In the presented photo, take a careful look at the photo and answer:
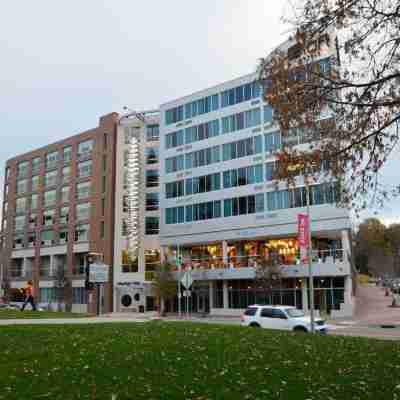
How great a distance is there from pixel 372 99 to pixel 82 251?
6297cm

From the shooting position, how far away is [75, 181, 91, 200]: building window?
235 feet

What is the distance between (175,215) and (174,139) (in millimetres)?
9009

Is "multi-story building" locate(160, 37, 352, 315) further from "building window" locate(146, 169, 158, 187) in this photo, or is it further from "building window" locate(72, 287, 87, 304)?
"building window" locate(72, 287, 87, 304)

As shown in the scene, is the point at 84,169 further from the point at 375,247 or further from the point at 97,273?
the point at 375,247

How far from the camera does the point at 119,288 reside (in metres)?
65.2

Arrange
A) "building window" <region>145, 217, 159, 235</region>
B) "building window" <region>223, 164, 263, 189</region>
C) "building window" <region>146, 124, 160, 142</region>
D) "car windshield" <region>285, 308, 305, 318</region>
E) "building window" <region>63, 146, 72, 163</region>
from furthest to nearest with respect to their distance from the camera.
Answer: "building window" <region>63, 146, 72, 163</region>
"building window" <region>146, 124, 160, 142</region>
"building window" <region>145, 217, 159, 235</region>
"building window" <region>223, 164, 263, 189</region>
"car windshield" <region>285, 308, 305, 318</region>

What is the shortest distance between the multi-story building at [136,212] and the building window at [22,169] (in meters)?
23.4

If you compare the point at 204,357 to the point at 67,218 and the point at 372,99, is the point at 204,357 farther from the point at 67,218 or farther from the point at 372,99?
the point at 67,218

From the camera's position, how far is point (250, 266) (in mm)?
51719

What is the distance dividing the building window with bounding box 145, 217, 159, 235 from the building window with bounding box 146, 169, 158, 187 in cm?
448

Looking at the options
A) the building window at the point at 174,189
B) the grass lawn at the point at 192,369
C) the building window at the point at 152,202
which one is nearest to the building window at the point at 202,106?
the building window at the point at 174,189

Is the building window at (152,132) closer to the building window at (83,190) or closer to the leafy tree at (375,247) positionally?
the building window at (83,190)

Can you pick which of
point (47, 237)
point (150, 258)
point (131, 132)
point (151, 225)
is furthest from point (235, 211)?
point (47, 237)

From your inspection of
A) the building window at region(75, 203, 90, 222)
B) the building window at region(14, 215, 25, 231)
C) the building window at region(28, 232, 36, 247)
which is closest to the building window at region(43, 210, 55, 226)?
the building window at region(28, 232, 36, 247)
